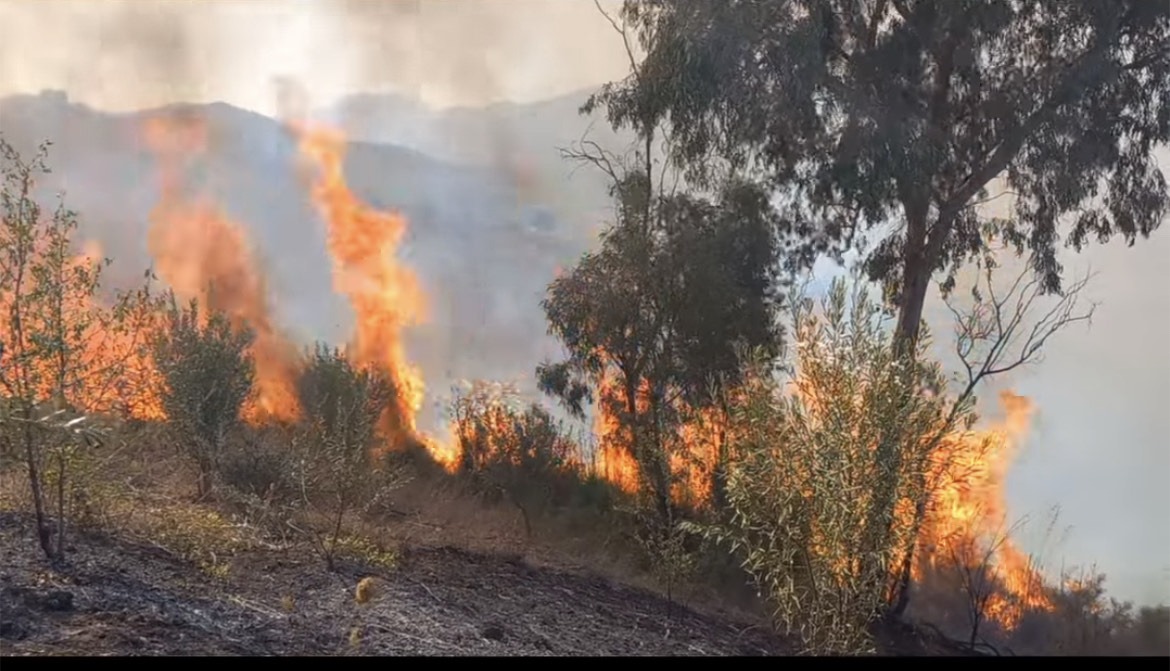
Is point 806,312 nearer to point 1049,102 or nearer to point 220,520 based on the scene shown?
point 1049,102

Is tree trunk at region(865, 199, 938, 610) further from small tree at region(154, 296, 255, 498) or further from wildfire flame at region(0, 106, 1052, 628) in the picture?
small tree at region(154, 296, 255, 498)

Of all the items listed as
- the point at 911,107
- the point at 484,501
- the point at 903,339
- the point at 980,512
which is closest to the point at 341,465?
the point at 484,501

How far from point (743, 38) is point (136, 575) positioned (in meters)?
4.73

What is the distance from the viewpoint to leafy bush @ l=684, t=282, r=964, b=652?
413 centimetres

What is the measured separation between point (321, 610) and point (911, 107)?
4.89m

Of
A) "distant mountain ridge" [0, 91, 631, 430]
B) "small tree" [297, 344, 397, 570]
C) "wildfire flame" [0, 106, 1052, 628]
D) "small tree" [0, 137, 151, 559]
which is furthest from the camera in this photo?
"wildfire flame" [0, 106, 1052, 628]

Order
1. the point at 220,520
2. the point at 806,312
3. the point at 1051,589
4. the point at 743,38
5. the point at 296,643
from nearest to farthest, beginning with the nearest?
the point at 296,643
the point at 806,312
the point at 220,520
the point at 743,38
the point at 1051,589

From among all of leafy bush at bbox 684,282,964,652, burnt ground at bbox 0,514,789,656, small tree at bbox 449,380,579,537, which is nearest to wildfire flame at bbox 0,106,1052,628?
small tree at bbox 449,380,579,537

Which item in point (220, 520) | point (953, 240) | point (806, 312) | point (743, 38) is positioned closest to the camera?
point (806, 312)

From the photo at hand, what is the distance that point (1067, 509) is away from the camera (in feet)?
20.3

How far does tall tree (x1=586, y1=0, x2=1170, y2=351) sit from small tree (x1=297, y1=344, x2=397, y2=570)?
9.11 ft

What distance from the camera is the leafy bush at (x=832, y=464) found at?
13.5 feet

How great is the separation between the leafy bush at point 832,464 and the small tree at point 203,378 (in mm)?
3961

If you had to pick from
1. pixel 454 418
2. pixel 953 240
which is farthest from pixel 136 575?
pixel 953 240
